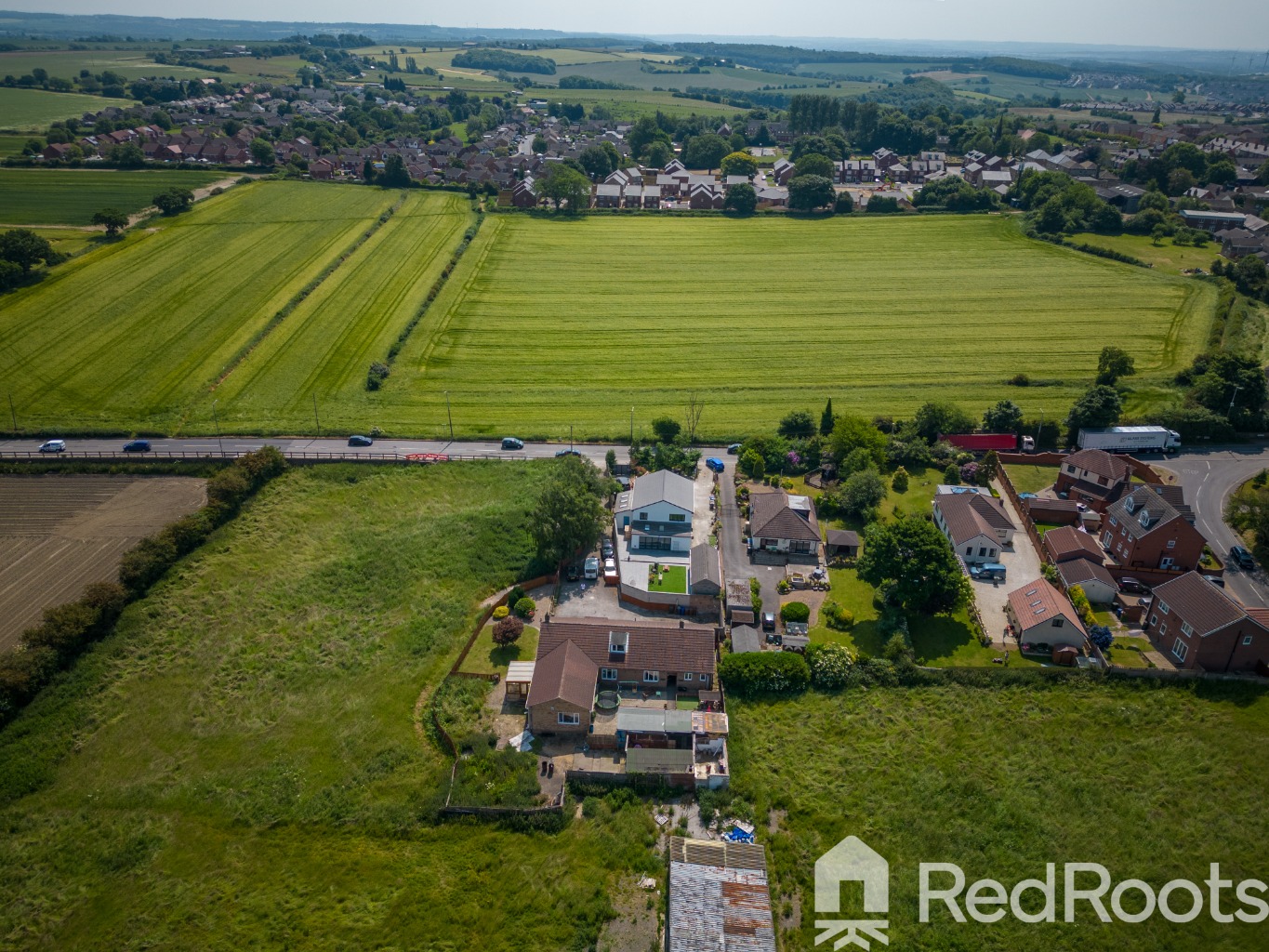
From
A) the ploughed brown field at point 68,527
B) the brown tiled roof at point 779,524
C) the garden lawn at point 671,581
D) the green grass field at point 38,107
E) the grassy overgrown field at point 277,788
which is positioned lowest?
the grassy overgrown field at point 277,788

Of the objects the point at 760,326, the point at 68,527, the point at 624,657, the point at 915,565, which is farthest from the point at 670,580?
the point at 760,326

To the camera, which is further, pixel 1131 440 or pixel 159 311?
pixel 159 311

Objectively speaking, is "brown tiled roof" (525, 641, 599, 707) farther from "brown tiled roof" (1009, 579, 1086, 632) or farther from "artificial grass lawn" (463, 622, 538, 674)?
"brown tiled roof" (1009, 579, 1086, 632)

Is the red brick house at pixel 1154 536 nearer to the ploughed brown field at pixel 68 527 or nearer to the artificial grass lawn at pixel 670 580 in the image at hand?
the artificial grass lawn at pixel 670 580

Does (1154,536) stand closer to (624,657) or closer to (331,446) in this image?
(624,657)

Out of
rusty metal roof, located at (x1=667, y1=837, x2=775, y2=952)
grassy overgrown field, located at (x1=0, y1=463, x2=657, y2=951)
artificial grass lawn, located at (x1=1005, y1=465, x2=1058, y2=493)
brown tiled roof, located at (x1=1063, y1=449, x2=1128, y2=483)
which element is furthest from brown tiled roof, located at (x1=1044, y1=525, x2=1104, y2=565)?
grassy overgrown field, located at (x1=0, y1=463, x2=657, y2=951)

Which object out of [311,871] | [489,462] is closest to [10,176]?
[489,462]

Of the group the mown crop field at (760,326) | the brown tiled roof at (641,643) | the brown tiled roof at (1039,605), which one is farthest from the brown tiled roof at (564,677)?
the mown crop field at (760,326)
